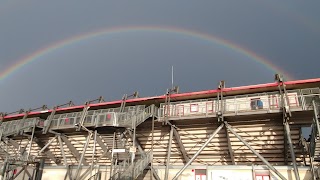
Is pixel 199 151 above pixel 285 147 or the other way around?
the other way around

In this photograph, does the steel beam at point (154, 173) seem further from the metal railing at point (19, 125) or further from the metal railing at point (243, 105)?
the metal railing at point (19, 125)

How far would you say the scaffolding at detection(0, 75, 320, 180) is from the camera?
22188mm

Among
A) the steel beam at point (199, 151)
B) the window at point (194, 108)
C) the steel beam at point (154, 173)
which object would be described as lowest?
the steel beam at point (154, 173)

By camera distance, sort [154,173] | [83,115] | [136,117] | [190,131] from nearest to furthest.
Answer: [154,173]
[136,117]
[190,131]
[83,115]

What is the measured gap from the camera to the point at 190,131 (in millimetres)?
26219

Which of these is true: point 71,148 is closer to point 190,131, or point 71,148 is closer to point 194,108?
point 190,131

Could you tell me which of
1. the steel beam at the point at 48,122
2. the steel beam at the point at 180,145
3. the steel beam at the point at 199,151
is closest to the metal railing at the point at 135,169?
the steel beam at the point at 199,151

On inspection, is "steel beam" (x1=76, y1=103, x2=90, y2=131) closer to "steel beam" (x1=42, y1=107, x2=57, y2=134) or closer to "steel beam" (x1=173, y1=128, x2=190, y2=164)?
"steel beam" (x1=42, y1=107, x2=57, y2=134)

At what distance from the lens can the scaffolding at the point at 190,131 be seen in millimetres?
22188

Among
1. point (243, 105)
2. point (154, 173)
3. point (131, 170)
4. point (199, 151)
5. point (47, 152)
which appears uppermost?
point (243, 105)

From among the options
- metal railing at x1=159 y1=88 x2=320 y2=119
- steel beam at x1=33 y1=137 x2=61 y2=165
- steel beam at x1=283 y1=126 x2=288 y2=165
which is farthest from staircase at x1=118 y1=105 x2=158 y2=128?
steel beam at x1=33 y1=137 x2=61 y2=165

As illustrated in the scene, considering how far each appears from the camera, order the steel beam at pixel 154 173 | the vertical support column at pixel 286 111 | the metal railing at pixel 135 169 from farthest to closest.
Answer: the steel beam at pixel 154 173 → the metal railing at pixel 135 169 → the vertical support column at pixel 286 111

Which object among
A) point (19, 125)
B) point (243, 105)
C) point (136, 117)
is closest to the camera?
point (243, 105)

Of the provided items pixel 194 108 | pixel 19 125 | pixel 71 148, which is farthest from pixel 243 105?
pixel 19 125
